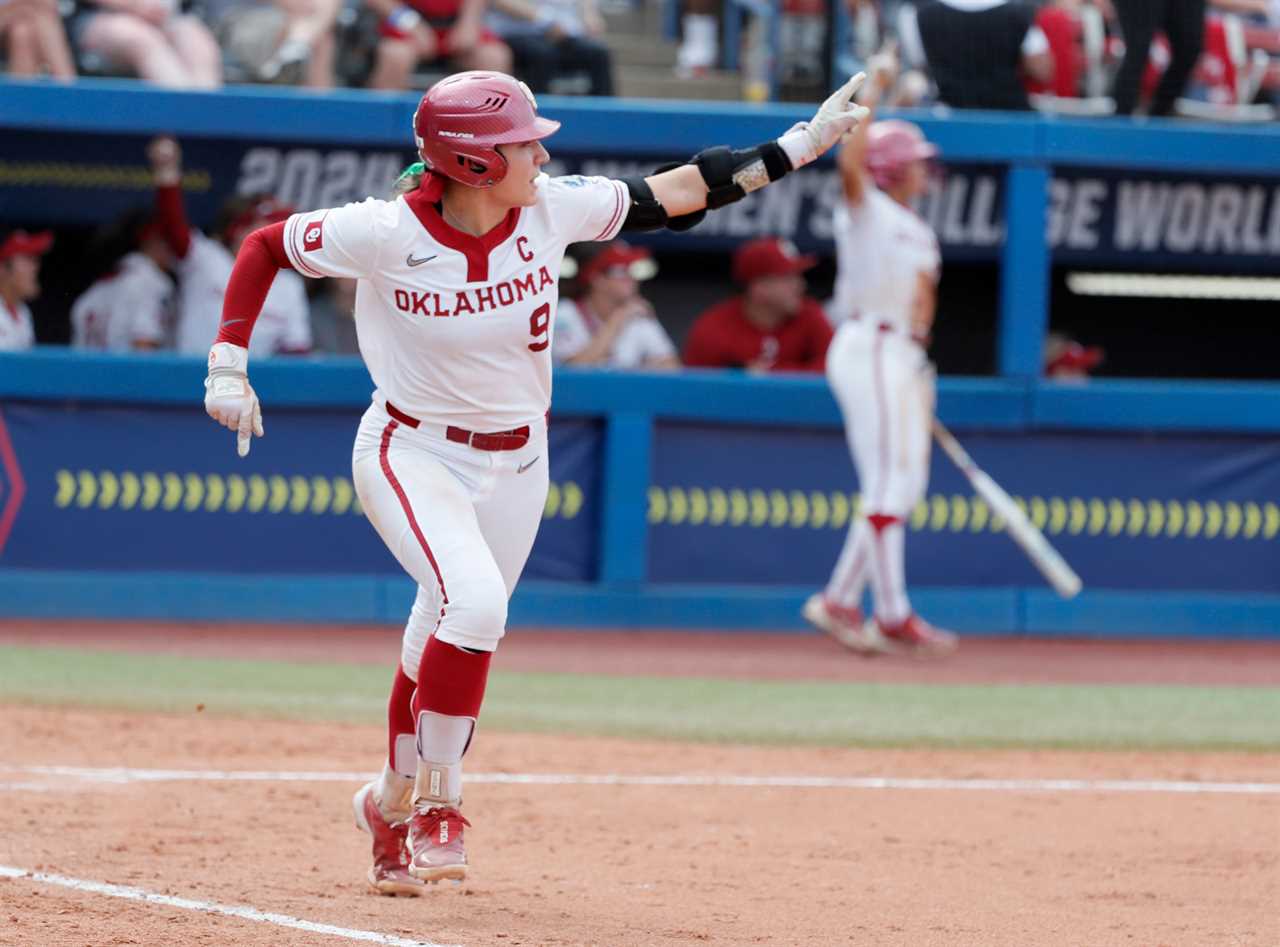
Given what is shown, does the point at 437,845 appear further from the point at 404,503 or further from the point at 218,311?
the point at 218,311

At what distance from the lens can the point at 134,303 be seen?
10.3 metres

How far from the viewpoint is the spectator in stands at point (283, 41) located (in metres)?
10.3

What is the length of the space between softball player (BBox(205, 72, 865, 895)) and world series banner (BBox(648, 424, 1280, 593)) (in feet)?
18.2

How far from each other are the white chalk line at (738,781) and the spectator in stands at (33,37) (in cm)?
481

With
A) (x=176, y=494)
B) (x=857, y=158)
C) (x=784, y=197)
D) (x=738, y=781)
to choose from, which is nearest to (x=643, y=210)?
(x=738, y=781)

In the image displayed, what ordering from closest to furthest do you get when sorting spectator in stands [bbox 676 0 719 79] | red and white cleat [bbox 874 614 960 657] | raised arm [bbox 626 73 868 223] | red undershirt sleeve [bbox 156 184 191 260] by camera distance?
raised arm [bbox 626 73 868 223] < red and white cleat [bbox 874 614 960 657] < red undershirt sleeve [bbox 156 184 191 260] < spectator in stands [bbox 676 0 719 79]

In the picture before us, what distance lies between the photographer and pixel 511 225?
177 inches

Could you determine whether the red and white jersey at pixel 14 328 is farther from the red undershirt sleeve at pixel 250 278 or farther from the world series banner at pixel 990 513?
the red undershirt sleeve at pixel 250 278

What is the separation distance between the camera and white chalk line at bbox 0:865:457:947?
398cm

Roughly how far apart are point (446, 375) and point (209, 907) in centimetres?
126

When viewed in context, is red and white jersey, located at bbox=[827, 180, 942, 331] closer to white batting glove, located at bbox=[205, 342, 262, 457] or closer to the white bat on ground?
the white bat on ground

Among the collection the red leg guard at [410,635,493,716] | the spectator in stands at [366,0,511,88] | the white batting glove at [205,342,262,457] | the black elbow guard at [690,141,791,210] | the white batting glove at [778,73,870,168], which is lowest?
the red leg guard at [410,635,493,716]

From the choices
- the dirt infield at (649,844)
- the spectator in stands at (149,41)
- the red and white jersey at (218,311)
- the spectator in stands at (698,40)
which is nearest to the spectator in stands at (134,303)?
the red and white jersey at (218,311)

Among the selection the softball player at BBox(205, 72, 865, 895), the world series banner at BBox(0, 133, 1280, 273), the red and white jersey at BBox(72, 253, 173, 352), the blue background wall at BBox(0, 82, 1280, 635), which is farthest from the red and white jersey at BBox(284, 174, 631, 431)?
the world series banner at BBox(0, 133, 1280, 273)
